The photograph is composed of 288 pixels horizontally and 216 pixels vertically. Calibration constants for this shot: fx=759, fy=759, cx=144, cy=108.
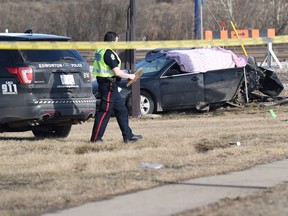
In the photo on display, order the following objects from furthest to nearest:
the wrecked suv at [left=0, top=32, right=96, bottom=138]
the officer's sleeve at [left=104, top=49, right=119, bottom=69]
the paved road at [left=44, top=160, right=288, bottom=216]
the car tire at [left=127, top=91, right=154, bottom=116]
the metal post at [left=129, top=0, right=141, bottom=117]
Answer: the car tire at [left=127, top=91, right=154, bottom=116], the metal post at [left=129, top=0, right=141, bottom=117], the wrecked suv at [left=0, top=32, right=96, bottom=138], the officer's sleeve at [left=104, top=49, right=119, bottom=69], the paved road at [left=44, top=160, right=288, bottom=216]

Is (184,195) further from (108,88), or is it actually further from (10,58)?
(10,58)

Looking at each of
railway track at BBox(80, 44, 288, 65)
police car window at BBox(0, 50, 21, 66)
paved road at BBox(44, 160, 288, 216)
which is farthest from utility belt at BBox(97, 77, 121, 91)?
railway track at BBox(80, 44, 288, 65)

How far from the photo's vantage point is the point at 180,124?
51.3 ft

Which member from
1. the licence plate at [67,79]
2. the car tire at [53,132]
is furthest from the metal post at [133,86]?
the licence plate at [67,79]

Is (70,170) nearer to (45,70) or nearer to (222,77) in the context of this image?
(45,70)

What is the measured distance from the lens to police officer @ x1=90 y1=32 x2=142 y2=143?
1141 centimetres

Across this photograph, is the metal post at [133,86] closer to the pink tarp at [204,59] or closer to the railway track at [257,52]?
the pink tarp at [204,59]

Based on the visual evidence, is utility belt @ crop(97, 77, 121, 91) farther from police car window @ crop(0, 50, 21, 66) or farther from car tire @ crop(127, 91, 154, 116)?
car tire @ crop(127, 91, 154, 116)

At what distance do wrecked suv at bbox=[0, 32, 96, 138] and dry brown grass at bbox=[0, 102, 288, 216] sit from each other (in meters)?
0.40

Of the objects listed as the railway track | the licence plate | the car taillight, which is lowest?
the railway track

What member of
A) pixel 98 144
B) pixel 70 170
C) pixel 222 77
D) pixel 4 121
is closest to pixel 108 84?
pixel 98 144

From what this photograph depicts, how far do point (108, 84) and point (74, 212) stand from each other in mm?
4583

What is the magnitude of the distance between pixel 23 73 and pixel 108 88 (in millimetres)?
1328

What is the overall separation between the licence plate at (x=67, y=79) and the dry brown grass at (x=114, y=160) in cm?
94
